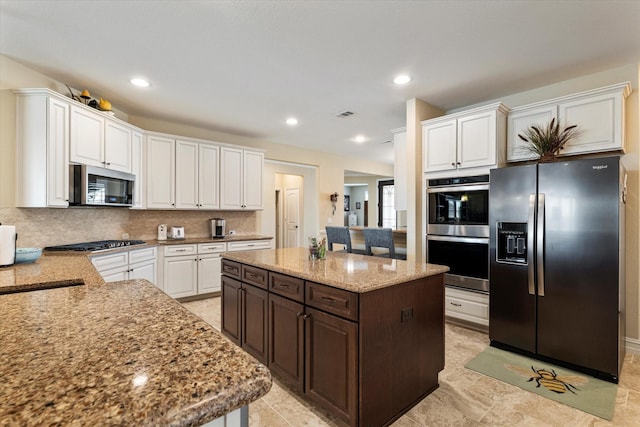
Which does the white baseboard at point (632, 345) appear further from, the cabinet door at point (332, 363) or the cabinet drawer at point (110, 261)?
the cabinet drawer at point (110, 261)

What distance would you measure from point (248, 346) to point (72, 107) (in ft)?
9.35

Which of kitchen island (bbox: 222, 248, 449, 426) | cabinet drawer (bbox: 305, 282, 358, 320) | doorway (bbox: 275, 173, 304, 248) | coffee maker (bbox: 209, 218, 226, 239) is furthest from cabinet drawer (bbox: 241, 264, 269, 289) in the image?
doorway (bbox: 275, 173, 304, 248)

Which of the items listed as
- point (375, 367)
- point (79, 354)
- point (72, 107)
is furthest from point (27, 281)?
point (72, 107)

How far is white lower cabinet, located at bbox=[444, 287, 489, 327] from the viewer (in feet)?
10.4

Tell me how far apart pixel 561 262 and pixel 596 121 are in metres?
1.34

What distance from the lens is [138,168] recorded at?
13.4 feet

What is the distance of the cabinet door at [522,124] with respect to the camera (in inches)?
121

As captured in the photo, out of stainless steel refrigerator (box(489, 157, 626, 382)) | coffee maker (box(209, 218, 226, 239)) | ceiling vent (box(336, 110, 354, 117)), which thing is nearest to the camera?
stainless steel refrigerator (box(489, 157, 626, 382))

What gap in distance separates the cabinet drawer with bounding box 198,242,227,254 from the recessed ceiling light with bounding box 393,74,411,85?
3214mm

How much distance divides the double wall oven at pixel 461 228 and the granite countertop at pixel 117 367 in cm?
294

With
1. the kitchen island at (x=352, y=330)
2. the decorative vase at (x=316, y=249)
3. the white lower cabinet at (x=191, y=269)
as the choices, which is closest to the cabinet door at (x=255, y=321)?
the kitchen island at (x=352, y=330)

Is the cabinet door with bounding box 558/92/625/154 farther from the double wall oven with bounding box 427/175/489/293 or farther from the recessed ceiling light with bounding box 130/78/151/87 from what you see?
the recessed ceiling light with bounding box 130/78/151/87

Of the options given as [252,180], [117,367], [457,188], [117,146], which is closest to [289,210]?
[252,180]

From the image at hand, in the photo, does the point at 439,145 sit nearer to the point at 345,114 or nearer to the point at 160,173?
the point at 345,114
